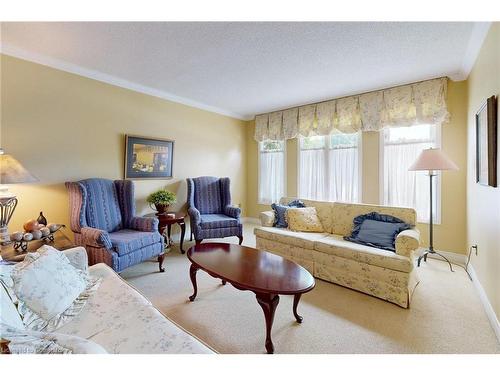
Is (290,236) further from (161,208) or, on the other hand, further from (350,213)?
(161,208)

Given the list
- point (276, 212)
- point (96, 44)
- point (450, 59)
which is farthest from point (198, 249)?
point (450, 59)

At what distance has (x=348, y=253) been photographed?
250cm

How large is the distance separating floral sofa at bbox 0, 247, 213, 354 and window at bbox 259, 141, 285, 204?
3.96 m

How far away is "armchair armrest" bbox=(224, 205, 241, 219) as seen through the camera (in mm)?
3971

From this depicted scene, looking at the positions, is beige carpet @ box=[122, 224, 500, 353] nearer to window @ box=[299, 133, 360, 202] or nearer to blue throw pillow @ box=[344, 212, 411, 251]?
blue throw pillow @ box=[344, 212, 411, 251]

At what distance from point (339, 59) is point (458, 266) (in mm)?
2978

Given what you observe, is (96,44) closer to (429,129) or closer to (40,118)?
(40,118)

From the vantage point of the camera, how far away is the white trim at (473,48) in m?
2.15

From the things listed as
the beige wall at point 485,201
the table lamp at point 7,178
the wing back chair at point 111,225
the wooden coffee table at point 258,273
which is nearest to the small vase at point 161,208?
the wing back chair at point 111,225

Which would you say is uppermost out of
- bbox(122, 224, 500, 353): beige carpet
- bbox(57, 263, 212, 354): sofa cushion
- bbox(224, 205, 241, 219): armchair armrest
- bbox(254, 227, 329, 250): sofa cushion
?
bbox(224, 205, 241, 219): armchair armrest

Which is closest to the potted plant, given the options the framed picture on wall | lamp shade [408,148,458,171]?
the framed picture on wall

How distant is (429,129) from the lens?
3.46 metres

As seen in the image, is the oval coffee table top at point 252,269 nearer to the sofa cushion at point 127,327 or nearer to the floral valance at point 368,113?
the sofa cushion at point 127,327

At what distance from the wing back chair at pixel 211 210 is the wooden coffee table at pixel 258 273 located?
1133 mm
